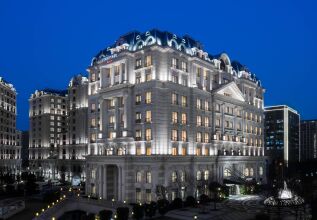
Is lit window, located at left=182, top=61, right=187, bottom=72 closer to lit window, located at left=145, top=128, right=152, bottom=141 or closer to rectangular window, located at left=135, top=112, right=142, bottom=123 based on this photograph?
rectangular window, located at left=135, top=112, right=142, bottom=123

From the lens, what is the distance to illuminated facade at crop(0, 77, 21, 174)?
12871 centimetres

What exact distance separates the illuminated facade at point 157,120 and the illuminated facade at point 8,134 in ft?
196

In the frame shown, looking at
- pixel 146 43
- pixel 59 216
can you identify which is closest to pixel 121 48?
pixel 146 43

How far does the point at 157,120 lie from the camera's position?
222 feet

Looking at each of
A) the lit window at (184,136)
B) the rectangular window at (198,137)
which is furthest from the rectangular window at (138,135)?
the rectangular window at (198,137)

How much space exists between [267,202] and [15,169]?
104456mm

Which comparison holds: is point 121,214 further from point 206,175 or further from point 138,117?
point 206,175

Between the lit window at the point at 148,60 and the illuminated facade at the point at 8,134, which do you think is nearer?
the lit window at the point at 148,60

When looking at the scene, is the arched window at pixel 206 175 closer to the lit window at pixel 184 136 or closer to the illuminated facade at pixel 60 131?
the lit window at pixel 184 136

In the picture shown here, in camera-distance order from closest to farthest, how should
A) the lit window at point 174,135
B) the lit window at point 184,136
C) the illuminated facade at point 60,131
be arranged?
the lit window at point 174,135 → the lit window at point 184,136 → the illuminated facade at point 60,131

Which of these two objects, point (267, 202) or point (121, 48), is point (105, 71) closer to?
point (121, 48)

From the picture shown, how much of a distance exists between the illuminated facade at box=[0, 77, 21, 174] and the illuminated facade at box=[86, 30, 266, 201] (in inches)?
2347

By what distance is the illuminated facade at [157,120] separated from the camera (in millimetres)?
68062

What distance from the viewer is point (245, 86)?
100250 mm
